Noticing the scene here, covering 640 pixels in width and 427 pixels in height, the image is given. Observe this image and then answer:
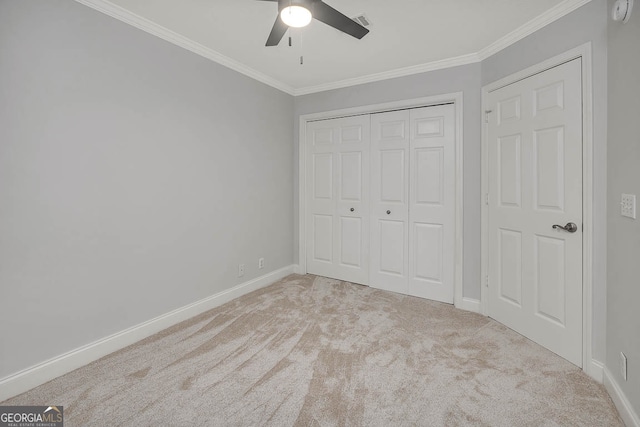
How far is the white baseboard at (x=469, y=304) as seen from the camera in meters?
3.02

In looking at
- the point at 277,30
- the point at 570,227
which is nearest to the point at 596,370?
the point at 570,227

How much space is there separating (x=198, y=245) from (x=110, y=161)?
1.03 m

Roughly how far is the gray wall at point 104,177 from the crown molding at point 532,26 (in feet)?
7.92

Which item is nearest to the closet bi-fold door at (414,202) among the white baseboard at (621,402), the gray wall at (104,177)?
the white baseboard at (621,402)

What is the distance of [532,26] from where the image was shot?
93.1 inches

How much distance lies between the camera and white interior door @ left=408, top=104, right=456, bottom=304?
10.5 ft

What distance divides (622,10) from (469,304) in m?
2.43

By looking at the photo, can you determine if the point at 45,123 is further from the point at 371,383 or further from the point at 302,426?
the point at 371,383

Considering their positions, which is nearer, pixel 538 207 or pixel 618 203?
pixel 618 203

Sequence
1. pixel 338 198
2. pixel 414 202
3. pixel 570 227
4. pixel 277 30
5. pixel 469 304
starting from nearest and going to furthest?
pixel 277 30, pixel 570 227, pixel 469 304, pixel 414 202, pixel 338 198

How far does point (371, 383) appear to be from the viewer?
192cm

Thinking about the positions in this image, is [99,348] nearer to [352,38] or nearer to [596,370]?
[352,38]

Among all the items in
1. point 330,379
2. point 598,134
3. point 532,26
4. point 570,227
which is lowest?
point 330,379

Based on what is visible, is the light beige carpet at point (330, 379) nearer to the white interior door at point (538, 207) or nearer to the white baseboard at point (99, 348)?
the white baseboard at point (99, 348)
